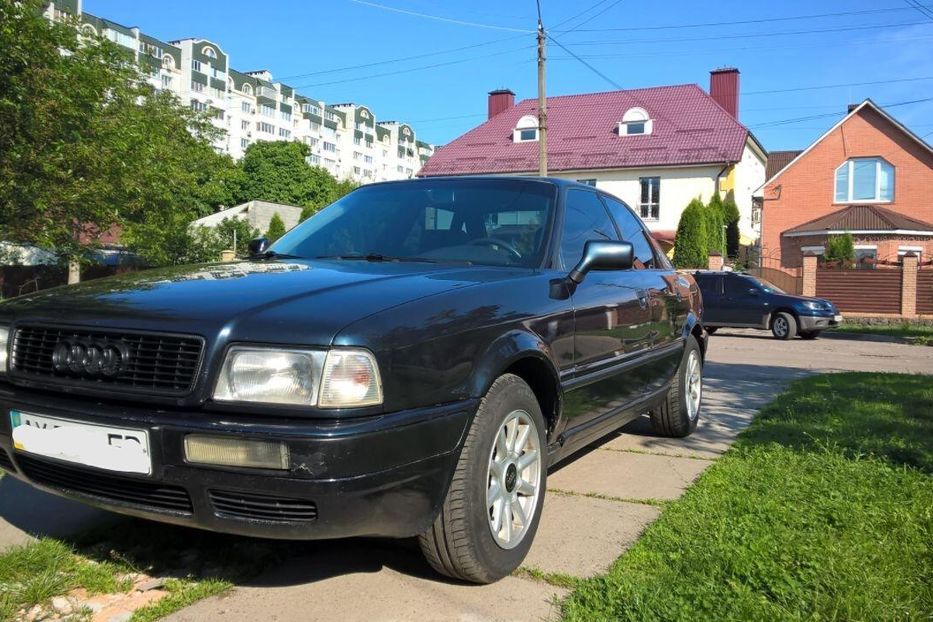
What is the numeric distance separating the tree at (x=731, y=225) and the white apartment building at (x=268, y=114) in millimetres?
29338

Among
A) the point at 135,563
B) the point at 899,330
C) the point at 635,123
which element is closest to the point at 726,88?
the point at 635,123

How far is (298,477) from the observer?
226cm

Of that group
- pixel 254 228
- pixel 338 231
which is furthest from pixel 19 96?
pixel 254 228

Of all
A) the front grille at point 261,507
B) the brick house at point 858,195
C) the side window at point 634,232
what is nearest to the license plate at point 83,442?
the front grille at point 261,507

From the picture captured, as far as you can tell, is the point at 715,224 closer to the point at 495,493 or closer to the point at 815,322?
the point at 815,322

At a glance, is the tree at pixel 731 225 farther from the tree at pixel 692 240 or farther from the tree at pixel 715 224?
the tree at pixel 692 240

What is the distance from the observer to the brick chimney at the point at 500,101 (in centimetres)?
4472

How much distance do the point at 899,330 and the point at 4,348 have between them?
21.8 meters

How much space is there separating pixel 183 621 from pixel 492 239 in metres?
2.19

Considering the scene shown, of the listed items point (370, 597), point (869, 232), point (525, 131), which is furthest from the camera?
point (525, 131)

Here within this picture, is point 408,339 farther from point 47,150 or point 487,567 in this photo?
point 47,150

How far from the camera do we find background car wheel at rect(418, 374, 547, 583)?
8.73 ft

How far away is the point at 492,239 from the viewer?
3.81 m

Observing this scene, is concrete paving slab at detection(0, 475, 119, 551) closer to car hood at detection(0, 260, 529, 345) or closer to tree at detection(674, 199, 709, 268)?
car hood at detection(0, 260, 529, 345)
